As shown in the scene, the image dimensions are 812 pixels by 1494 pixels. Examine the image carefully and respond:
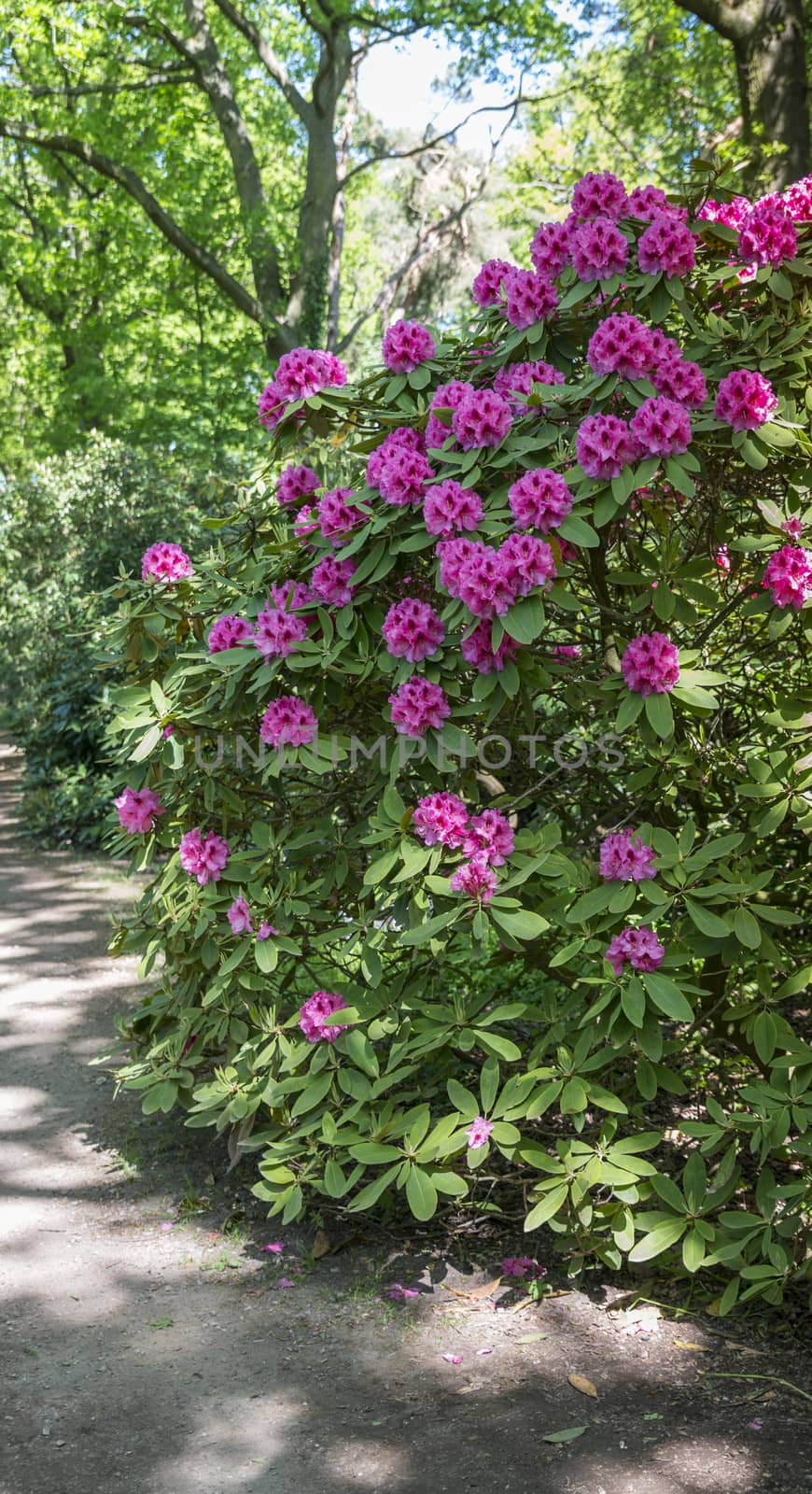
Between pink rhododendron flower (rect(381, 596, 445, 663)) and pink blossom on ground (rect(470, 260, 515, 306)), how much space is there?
0.93m

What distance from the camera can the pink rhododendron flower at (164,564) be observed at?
3.98 metres

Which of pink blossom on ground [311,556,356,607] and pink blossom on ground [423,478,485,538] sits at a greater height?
pink blossom on ground [423,478,485,538]

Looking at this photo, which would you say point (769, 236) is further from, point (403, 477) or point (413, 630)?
point (413, 630)

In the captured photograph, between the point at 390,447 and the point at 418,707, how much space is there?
66cm

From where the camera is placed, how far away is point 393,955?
12.7ft

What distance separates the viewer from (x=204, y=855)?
11.9 feet

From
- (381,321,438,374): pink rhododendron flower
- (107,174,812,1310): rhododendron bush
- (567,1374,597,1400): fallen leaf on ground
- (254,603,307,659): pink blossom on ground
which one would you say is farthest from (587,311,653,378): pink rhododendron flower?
(567,1374,597,1400): fallen leaf on ground

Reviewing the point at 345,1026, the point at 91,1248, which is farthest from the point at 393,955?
the point at 91,1248

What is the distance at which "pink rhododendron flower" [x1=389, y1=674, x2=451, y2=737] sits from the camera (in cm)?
308

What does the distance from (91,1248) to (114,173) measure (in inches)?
552

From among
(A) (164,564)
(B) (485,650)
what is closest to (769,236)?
(B) (485,650)

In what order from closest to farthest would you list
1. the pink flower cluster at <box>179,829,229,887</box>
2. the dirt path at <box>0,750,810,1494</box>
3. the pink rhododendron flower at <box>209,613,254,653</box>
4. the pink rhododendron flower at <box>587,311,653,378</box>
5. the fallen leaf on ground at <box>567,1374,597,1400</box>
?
the dirt path at <box>0,750,810,1494</box> < the fallen leaf on ground at <box>567,1374,597,1400</box> < the pink rhododendron flower at <box>587,311,653,378</box> < the pink rhododendron flower at <box>209,613,254,653</box> < the pink flower cluster at <box>179,829,229,887</box>

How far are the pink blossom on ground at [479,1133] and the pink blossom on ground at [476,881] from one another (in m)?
0.55

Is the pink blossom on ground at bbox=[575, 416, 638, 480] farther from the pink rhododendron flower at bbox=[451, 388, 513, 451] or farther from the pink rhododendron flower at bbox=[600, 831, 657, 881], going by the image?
the pink rhododendron flower at bbox=[600, 831, 657, 881]
